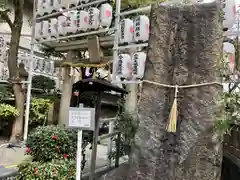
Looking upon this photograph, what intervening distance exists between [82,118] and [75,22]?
5.42 meters

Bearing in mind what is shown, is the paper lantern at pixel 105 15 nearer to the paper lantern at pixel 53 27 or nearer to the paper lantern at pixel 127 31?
the paper lantern at pixel 127 31

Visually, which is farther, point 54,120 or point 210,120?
point 54,120

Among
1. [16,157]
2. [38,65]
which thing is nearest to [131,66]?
[16,157]

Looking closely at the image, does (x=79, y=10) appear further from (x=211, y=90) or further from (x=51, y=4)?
(x=211, y=90)

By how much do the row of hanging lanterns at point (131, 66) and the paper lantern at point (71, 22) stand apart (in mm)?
2697

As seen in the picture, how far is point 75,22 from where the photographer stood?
8.85 metres

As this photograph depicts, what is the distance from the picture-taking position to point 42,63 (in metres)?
11.6

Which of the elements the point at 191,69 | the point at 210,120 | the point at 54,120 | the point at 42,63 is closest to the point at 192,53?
the point at 191,69

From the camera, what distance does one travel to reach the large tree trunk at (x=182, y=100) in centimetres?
342

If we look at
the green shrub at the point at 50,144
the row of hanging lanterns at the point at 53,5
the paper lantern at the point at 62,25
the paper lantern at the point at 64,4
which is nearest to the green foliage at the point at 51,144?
the green shrub at the point at 50,144

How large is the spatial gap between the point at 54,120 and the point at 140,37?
7944mm

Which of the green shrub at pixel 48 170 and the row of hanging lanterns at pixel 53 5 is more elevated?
the row of hanging lanterns at pixel 53 5

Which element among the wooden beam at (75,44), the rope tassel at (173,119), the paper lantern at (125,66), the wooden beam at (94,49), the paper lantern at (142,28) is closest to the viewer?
the rope tassel at (173,119)

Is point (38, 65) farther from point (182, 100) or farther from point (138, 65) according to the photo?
point (182, 100)
